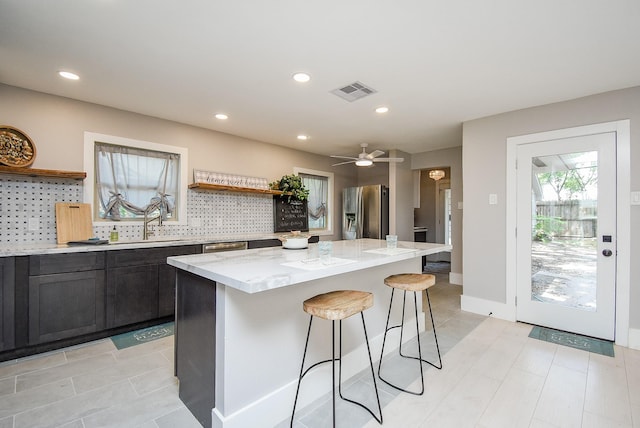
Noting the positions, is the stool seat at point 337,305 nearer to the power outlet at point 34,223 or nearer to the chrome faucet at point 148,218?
the chrome faucet at point 148,218

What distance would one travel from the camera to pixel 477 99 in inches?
122

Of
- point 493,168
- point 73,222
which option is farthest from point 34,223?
point 493,168

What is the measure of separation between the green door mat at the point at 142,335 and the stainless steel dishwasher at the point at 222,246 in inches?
36.4

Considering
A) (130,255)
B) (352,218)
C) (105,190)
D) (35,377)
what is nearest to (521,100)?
(352,218)

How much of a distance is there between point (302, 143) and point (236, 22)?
10.1 ft

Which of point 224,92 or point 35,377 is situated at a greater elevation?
point 224,92

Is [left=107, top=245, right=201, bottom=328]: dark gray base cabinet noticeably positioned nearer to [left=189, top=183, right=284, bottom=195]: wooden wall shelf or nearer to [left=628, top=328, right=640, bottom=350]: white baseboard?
[left=189, top=183, right=284, bottom=195]: wooden wall shelf

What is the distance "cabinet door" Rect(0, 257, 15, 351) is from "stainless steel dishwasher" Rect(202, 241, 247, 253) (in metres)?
1.60

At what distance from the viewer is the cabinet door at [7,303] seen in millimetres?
2379

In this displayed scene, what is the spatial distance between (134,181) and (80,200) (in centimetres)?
59

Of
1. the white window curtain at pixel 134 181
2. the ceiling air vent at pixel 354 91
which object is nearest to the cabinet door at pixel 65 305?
the white window curtain at pixel 134 181

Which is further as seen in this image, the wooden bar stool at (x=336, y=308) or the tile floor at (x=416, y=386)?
the tile floor at (x=416, y=386)

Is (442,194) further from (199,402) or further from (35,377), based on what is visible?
(35,377)

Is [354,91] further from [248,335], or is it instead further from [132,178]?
[132,178]
